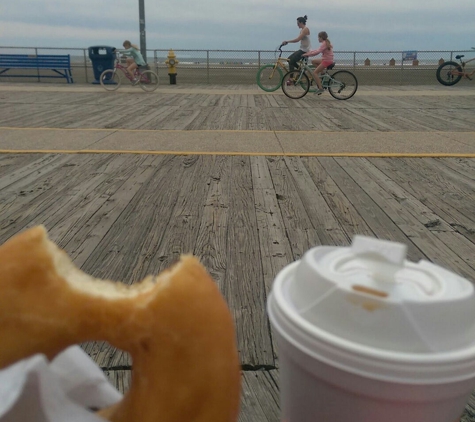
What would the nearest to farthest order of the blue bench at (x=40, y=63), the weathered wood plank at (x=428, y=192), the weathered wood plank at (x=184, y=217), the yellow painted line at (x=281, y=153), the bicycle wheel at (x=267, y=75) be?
the weathered wood plank at (x=184, y=217) → the weathered wood plank at (x=428, y=192) → the yellow painted line at (x=281, y=153) → the bicycle wheel at (x=267, y=75) → the blue bench at (x=40, y=63)

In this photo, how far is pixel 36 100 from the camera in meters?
12.2

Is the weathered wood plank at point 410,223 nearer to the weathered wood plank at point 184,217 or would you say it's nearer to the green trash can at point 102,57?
the weathered wood plank at point 184,217

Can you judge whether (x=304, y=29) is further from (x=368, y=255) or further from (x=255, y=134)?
(x=368, y=255)

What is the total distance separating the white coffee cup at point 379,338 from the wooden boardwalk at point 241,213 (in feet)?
2.17

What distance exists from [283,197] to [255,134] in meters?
3.19

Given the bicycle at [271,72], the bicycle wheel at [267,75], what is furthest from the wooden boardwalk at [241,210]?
the bicycle wheel at [267,75]

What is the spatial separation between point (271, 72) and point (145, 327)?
47.1ft

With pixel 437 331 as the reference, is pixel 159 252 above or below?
below

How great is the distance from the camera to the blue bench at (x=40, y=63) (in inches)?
784

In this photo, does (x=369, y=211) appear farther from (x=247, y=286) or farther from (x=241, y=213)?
(x=247, y=286)

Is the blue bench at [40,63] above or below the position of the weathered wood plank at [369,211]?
above

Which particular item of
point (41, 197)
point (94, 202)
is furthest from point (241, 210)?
point (41, 197)

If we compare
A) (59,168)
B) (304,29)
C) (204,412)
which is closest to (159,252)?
(204,412)

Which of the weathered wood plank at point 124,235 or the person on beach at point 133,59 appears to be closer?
the weathered wood plank at point 124,235
